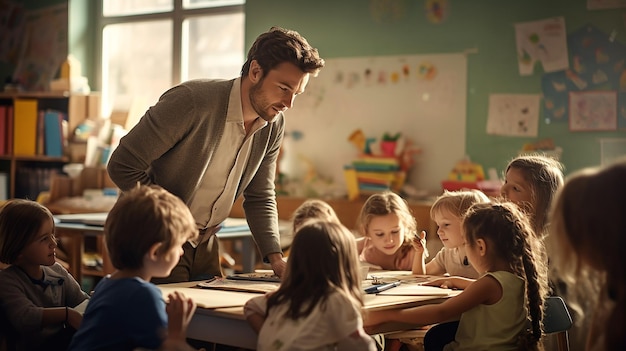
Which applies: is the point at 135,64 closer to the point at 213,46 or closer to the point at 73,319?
the point at 213,46

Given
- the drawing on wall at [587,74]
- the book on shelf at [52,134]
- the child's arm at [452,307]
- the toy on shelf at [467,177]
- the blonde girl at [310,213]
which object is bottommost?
the child's arm at [452,307]

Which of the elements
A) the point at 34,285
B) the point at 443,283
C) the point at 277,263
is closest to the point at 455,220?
the point at 443,283

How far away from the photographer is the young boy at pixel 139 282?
1.95 meters

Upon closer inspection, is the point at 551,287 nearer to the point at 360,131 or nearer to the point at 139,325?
the point at 139,325

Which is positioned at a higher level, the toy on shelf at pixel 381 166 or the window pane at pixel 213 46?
the window pane at pixel 213 46

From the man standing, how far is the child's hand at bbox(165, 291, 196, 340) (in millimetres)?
638

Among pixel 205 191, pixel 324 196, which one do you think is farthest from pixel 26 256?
pixel 324 196

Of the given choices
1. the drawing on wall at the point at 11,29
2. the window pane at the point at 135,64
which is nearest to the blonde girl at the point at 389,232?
the window pane at the point at 135,64

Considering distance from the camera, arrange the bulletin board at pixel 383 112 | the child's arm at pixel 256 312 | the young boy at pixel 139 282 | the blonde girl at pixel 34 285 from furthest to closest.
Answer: the bulletin board at pixel 383 112, the blonde girl at pixel 34 285, the child's arm at pixel 256 312, the young boy at pixel 139 282

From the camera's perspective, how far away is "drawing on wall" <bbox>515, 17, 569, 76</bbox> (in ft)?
16.3

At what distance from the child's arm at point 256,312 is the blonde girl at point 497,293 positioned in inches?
16.5

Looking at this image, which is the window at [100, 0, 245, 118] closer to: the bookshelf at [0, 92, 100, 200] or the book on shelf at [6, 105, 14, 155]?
the bookshelf at [0, 92, 100, 200]

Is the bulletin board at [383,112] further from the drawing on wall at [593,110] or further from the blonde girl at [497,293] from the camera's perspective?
the blonde girl at [497,293]

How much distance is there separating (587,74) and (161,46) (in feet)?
11.8
